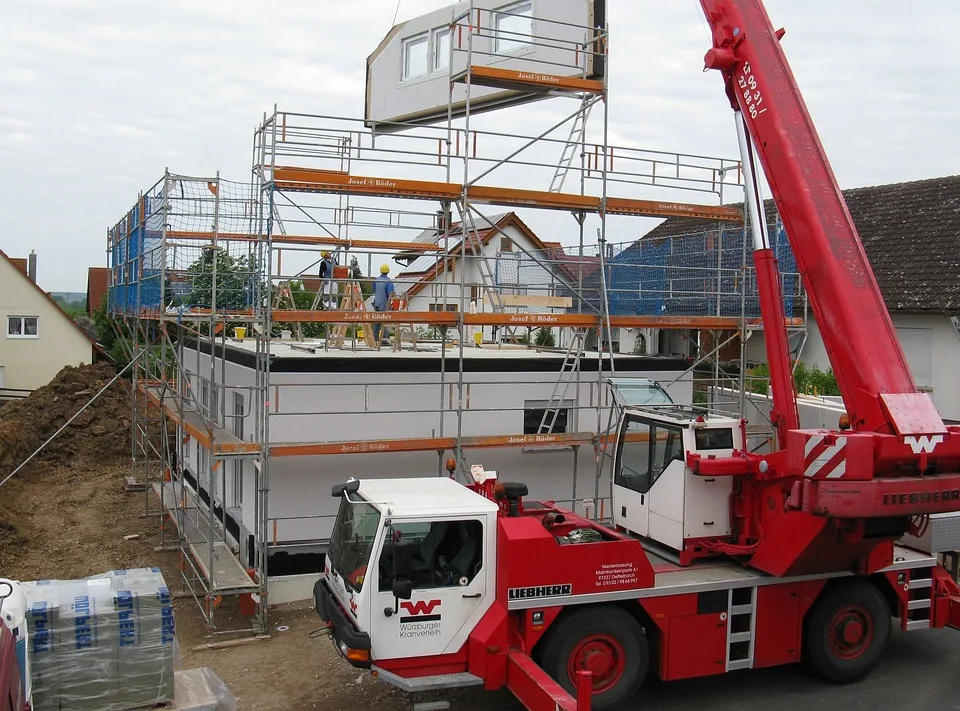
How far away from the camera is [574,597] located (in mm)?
8453

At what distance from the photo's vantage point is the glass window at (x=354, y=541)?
8.04 m

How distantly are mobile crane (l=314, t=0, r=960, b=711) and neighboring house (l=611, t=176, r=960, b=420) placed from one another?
17.7 ft

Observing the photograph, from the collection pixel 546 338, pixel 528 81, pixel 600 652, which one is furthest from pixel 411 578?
pixel 546 338

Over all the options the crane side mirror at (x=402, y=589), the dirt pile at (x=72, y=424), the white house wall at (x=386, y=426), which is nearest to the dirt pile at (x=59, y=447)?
the dirt pile at (x=72, y=424)

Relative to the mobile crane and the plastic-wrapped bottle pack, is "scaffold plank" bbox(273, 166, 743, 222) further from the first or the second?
the plastic-wrapped bottle pack

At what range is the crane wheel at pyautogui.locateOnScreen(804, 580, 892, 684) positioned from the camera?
9680 mm

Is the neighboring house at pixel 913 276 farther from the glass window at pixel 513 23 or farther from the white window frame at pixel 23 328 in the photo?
the white window frame at pixel 23 328

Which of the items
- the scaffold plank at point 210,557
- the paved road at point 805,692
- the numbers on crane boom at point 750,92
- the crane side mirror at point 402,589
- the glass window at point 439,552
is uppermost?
the numbers on crane boom at point 750,92

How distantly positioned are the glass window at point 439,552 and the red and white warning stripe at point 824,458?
10.5ft

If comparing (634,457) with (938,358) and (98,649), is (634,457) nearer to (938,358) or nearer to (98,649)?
(98,649)

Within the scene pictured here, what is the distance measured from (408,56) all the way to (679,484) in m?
11.4

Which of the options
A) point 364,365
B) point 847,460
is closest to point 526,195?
point 364,365

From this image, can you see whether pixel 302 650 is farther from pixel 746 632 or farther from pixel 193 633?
pixel 746 632

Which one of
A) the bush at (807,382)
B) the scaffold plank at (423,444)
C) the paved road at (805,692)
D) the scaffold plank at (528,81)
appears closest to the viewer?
the paved road at (805,692)
